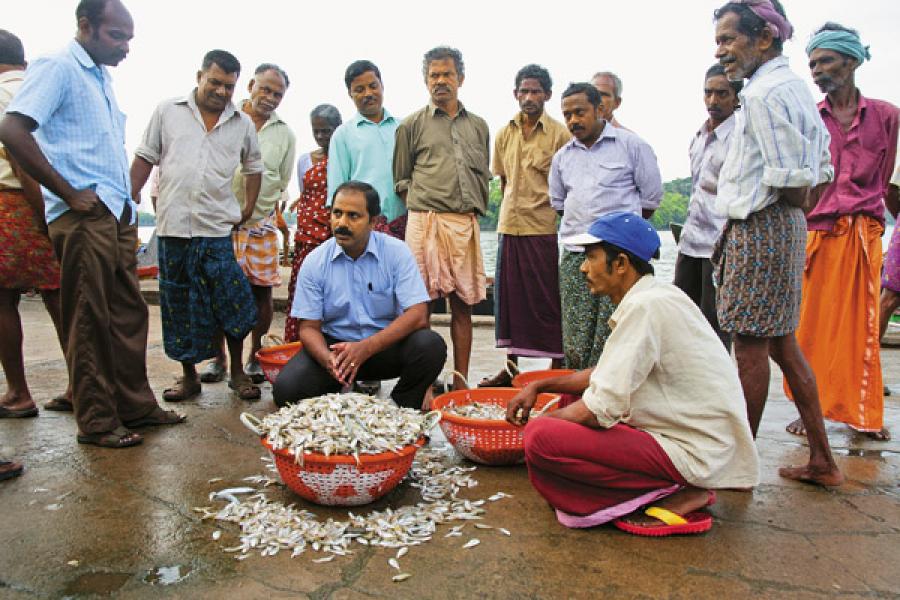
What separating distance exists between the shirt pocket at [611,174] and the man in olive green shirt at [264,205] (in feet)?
8.21

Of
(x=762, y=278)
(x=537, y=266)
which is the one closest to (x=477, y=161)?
(x=537, y=266)

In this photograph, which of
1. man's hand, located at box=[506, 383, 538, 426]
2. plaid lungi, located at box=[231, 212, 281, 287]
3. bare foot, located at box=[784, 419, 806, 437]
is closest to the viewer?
man's hand, located at box=[506, 383, 538, 426]

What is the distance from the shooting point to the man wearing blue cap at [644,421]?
2500 millimetres

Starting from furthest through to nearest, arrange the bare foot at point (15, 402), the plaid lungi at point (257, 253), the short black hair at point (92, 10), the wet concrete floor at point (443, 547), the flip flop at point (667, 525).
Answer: the plaid lungi at point (257, 253) < the bare foot at point (15, 402) < the short black hair at point (92, 10) < the flip flop at point (667, 525) < the wet concrete floor at point (443, 547)

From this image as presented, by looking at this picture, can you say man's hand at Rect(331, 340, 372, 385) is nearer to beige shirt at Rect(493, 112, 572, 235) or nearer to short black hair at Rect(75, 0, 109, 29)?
beige shirt at Rect(493, 112, 572, 235)

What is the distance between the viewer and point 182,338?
4.61 m

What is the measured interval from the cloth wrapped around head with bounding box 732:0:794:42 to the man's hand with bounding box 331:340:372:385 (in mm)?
2398

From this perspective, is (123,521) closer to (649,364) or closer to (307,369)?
(307,369)

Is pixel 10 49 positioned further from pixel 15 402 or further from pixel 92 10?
pixel 15 402

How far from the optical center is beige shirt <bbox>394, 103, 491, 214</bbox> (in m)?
4.76

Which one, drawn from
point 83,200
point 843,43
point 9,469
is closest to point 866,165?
point 843,43

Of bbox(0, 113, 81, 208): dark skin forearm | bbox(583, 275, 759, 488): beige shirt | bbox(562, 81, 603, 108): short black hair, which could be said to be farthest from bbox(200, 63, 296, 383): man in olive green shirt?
bbox(583, 275, 759, 488): beige shirt

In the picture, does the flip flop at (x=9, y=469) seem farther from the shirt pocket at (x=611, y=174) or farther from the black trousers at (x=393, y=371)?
the shirt pocket at (x=611, y=174)

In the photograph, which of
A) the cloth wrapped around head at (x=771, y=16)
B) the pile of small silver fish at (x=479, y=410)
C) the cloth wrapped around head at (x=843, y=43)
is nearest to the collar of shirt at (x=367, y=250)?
the pile of small silver fish at (x=479, y=410)
